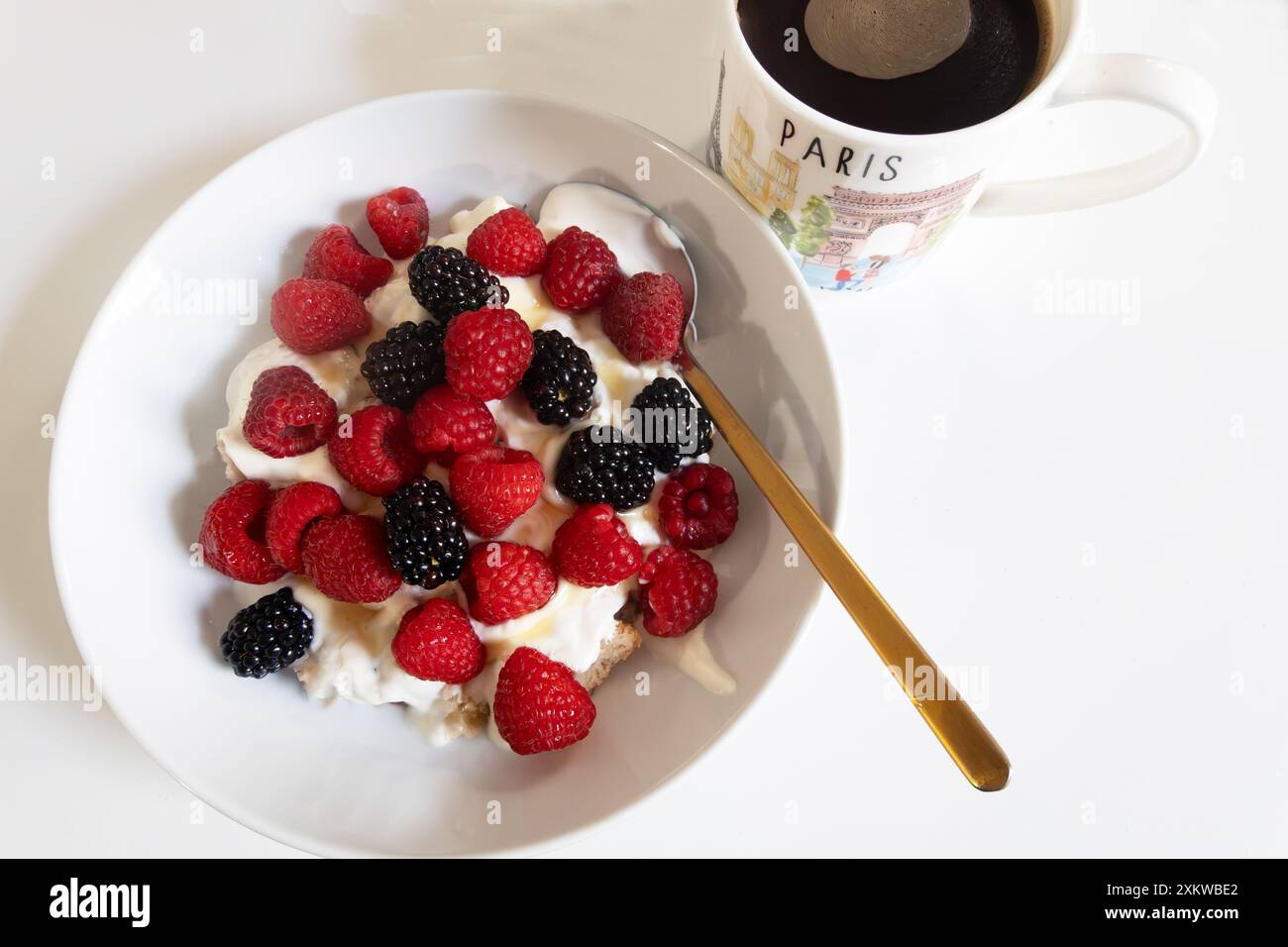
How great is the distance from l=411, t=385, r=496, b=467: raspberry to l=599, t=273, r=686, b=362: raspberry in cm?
17

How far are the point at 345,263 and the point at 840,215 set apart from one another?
1.73 feet

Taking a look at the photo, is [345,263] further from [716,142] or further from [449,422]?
[716,142]

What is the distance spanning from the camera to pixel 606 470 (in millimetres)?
905

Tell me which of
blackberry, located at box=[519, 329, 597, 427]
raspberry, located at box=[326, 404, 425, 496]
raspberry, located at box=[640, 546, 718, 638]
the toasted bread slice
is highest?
blackberry, located at box=[519, 329, 597, 427]

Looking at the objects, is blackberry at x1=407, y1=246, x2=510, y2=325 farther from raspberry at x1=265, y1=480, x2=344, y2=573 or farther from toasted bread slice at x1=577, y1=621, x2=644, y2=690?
toasted bread slice at x1=577, y1=621, x2=644, y2=690

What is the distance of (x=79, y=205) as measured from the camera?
116 cm

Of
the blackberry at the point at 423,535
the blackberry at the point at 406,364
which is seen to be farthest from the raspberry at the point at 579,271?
the blackberry at the point at 423,535

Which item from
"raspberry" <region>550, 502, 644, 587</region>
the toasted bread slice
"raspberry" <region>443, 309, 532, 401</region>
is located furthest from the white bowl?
"raspberry" <region>443, 309, 532, 401</region>

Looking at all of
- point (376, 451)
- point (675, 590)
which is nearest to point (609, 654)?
point (675, 590)

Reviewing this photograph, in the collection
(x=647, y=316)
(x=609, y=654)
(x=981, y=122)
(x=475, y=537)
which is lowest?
(x=609, y=654)

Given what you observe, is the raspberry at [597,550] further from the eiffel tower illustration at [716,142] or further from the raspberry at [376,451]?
the eiffel tower illustration at [716,142]

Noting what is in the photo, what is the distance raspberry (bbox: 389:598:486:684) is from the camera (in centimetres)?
89
